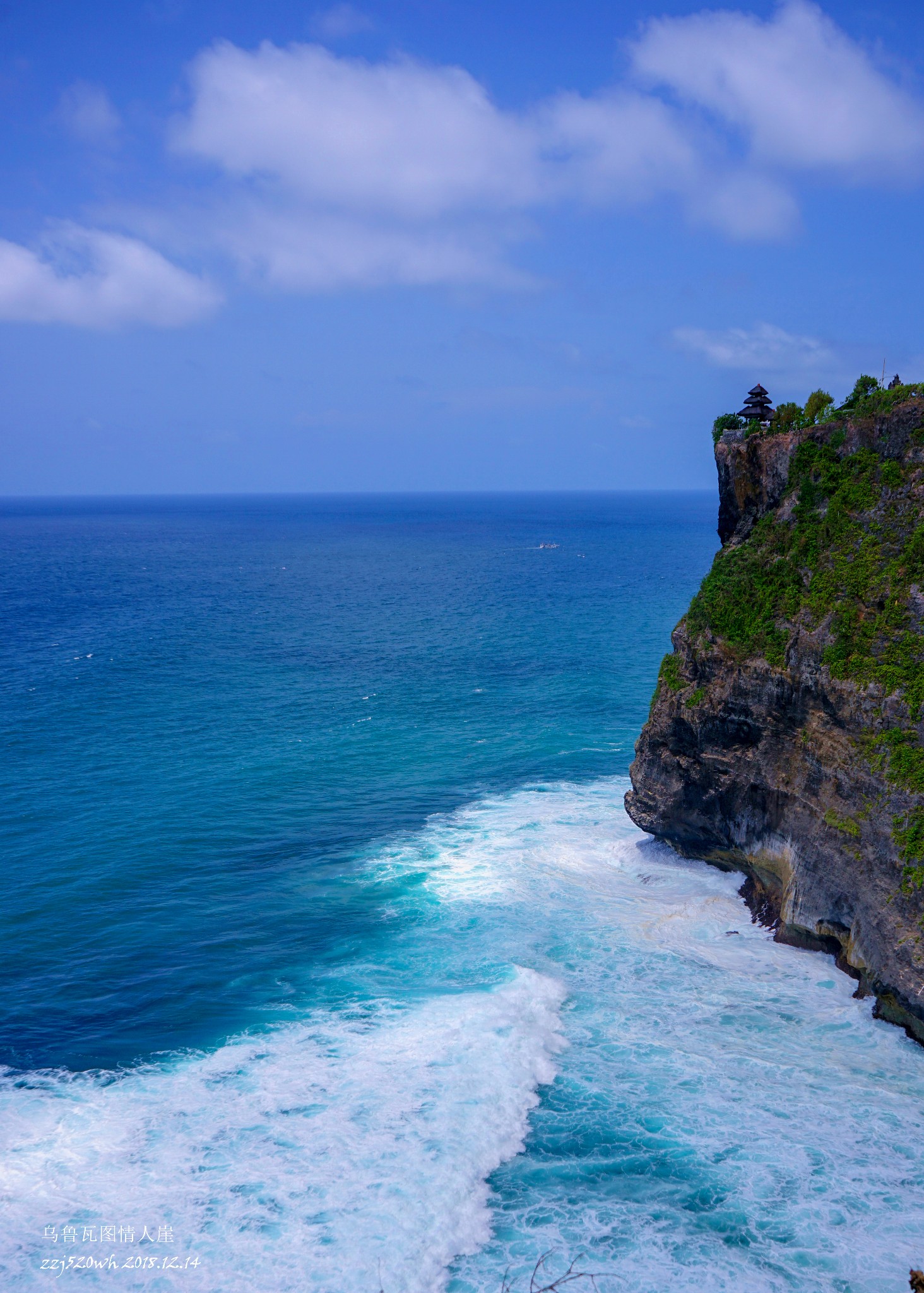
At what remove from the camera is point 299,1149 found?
22.5 meters

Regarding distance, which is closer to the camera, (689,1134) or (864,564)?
(689,1134)

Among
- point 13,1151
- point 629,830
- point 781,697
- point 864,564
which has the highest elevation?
point 864,564

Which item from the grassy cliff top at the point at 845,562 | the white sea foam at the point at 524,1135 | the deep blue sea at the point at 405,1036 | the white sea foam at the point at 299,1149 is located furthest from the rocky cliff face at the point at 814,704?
the white sea foam at the point at 299,1149

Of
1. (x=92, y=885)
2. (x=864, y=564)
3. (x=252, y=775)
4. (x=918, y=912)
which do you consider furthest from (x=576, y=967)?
(x=252, y=775)

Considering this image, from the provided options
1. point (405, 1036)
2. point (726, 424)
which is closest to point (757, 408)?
point (726, 424)

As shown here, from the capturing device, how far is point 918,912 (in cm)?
2575

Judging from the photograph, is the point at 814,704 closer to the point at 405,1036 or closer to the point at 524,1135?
the point at 524,1135

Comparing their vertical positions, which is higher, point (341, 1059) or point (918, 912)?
point (918, 912)

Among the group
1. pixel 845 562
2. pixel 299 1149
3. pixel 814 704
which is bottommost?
pixel 299 1149

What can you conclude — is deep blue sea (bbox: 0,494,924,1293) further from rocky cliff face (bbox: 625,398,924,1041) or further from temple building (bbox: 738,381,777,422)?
temple building (bbox: 738,381,777,422)

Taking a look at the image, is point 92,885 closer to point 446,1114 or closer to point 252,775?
point 252,775

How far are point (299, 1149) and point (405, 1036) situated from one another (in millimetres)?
5249

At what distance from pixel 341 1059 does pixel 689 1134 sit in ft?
32.8

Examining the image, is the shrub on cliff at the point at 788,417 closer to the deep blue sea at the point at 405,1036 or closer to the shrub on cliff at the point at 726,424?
the shrub on cliff at the point at 726,424
